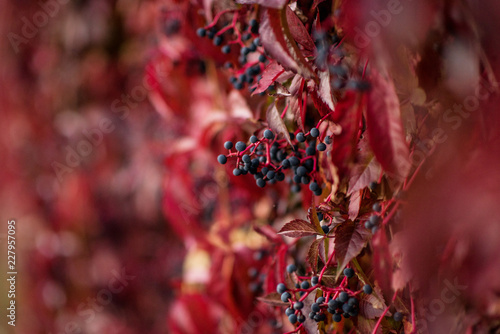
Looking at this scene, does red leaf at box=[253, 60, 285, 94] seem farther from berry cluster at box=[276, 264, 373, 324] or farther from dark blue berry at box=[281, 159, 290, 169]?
berry cluster at box=[276, 264, 373, 324]

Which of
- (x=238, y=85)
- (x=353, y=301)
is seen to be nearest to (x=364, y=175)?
(x=353, y=301)

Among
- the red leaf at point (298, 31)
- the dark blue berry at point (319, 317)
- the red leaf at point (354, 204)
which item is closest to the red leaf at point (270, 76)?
the red leaf at point (298, 31)

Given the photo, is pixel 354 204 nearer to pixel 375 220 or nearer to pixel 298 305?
pixel 375 220

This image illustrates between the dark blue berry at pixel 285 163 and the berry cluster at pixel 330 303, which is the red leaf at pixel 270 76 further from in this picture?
the berry cluster at pixel 330 303

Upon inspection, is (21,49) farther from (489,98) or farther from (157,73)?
(489,98)

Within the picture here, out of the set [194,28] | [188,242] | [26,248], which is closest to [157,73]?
[194,28]

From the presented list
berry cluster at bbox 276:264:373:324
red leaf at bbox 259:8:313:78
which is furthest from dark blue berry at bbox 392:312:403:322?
red leaf at bbox 259:8:313:78
